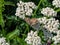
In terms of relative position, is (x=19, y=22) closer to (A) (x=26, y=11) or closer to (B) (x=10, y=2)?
(B) (x=10, y=2)

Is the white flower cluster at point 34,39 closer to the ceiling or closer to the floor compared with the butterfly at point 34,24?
closer to the floor

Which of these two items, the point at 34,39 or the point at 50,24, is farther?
the point at 50,24

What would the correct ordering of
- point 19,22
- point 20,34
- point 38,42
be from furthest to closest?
point 19,22, point 20,34, point 38,42

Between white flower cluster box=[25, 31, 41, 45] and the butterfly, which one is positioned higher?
the butterfly

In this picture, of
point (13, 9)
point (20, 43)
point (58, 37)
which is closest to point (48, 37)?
point (58, 37)

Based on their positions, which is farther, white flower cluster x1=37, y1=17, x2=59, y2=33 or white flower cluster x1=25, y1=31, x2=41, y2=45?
white flower cluster x1=37, y1=17, x2=59, y2=33

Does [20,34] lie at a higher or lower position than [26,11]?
lower

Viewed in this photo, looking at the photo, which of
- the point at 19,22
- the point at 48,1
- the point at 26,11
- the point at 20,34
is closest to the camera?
the point at 26,11

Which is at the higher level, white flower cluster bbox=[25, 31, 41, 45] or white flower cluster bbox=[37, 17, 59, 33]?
white flower cluster bbox=[37, 17, 59, 33]

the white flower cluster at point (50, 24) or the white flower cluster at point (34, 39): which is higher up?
the white flower cluster at point (50, 24)

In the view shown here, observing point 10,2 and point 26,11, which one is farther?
point 10,2

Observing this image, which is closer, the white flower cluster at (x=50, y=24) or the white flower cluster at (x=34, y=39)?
the white flower cluster at (x=34, y=39)
